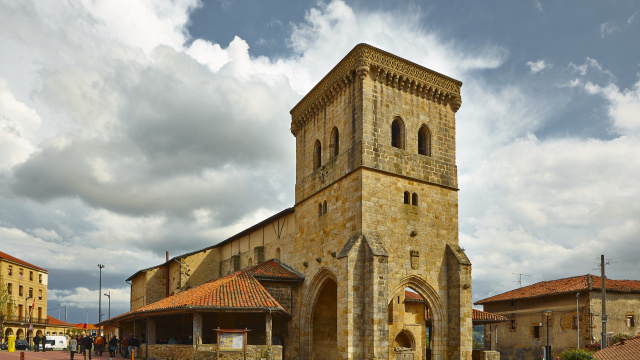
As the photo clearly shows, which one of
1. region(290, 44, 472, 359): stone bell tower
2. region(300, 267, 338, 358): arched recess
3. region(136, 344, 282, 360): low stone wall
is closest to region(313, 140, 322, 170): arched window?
region(290, 44, 472, 359): stone bell tower

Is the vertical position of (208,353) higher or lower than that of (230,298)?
lower

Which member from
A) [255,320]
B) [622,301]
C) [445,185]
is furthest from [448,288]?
[622,301]

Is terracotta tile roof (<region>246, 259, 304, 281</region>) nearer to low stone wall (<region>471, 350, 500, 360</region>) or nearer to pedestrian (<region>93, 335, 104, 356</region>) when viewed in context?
low stone wall (<region>471, 350, 500, 360</region>)

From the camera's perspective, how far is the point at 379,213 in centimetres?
2559

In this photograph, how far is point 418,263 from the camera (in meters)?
26.2

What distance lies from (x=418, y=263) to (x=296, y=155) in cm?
1106

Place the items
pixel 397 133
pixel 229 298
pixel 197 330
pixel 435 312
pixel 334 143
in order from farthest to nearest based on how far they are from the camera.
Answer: pixel 334 143 < pixel 397 133 < pixel 435 312 < pixel 229 298 < pixel 197 330

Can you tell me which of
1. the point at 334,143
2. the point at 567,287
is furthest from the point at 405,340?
the point at 567,287

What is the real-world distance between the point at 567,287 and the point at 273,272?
24730mm

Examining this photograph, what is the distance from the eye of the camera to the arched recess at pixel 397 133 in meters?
27.7

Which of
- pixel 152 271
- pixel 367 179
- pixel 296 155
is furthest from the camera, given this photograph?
pixel 152 271

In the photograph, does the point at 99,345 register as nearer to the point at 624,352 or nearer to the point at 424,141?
the point at 424,141

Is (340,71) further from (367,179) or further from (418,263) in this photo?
(418,263)

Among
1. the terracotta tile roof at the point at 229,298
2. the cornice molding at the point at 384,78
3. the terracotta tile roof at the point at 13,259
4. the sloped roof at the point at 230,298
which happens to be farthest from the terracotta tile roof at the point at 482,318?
the terracotta tile roof at the point at 13,259
